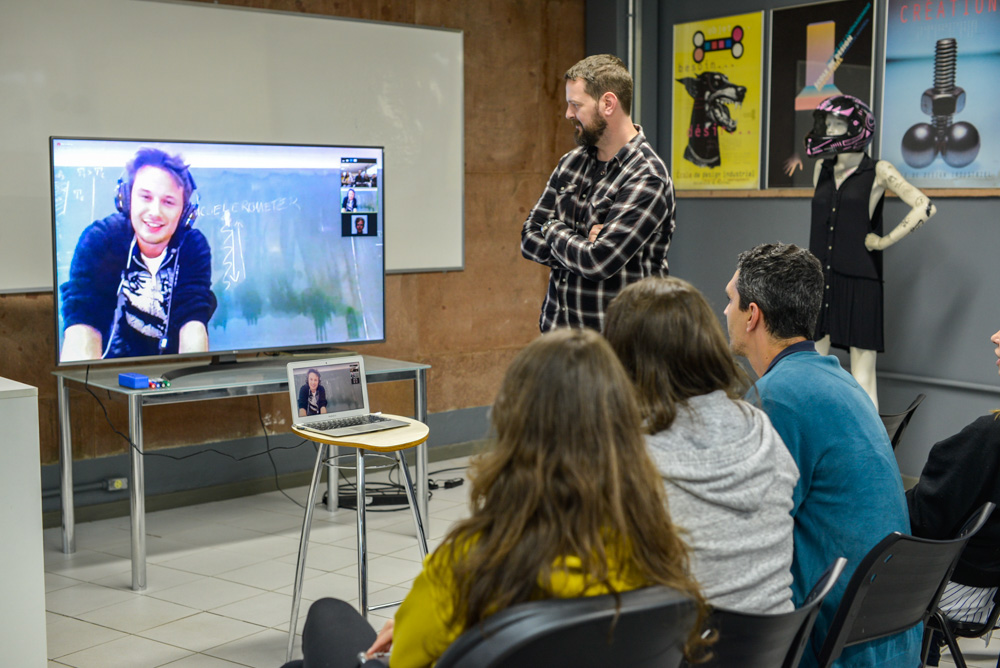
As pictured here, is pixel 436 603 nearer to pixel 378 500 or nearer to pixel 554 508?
pixel 554 508

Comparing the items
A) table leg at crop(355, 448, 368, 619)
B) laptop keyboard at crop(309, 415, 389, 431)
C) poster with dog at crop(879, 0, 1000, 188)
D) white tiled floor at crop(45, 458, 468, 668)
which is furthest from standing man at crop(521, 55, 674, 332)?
poster with dog at crop(879, 0, 1000, 188)

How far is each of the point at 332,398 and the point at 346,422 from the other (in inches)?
5.0

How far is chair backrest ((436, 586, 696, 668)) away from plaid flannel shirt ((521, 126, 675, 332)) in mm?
1813

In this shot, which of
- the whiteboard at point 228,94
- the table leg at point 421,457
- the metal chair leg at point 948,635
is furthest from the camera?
the table leg at point 421,457

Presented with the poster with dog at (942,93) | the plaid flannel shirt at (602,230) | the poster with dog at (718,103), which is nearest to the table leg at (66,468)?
the plaid flannel shirt at (602,230)

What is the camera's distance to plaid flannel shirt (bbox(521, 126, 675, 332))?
117 inches

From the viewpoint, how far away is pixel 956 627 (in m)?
2.34

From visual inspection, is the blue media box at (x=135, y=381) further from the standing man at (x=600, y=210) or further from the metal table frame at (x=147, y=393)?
the standing man at (x=600, y=210)

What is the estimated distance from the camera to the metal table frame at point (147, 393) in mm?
3582

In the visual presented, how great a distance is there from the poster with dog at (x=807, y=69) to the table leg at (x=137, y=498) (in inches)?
136

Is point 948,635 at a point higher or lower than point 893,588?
lower

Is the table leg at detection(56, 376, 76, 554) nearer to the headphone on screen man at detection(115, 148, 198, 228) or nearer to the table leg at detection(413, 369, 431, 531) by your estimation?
the headphone on screen man at detection(115, 148, 198, 228)

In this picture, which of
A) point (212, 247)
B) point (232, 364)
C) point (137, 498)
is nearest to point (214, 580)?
point (137, 498)

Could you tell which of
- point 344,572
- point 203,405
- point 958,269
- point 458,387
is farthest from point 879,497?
point 458,387
